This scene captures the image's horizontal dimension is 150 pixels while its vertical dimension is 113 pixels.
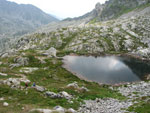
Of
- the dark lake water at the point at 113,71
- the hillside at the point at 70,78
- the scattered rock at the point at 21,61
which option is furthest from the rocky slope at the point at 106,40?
the scattered rock at the point at 21,61

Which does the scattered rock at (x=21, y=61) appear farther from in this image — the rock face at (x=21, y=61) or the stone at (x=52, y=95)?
the stone at (x=52, y=95)

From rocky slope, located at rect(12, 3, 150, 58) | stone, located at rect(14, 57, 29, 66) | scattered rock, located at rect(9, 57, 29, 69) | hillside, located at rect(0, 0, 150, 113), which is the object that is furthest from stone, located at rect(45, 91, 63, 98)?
rocky slope, located at rect(12, 3, 150, 58)

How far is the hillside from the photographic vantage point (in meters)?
29.0

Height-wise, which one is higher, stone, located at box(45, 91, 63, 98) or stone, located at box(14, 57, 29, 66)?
stone, located at box(14, 57, 29, 66)

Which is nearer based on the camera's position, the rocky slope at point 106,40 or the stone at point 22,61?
the stone at point 22,61

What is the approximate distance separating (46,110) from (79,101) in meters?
10.5

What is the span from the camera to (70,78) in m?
63.2

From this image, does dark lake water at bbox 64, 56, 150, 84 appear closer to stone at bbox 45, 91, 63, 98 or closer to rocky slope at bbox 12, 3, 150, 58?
rocky slope at bbox 12, 3, 150, 58

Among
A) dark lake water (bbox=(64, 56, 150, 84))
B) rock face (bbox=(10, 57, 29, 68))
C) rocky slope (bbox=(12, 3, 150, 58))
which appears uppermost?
rocky slope (bbox=(12, 3, 150, 58))

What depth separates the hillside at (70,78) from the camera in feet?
95.2

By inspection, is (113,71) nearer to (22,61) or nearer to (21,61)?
(22,61)

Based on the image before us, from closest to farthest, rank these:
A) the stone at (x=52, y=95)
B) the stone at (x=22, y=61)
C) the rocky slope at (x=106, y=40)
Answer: the stone at (x=52, y=95) < the stone at (x=22, y=61) < the rocky slope at (x=106, y=40)

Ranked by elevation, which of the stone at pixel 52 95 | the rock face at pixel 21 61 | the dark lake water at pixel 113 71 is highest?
the rock face at pixel 21 61

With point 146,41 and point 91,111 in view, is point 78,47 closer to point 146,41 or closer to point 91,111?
point 146,41
